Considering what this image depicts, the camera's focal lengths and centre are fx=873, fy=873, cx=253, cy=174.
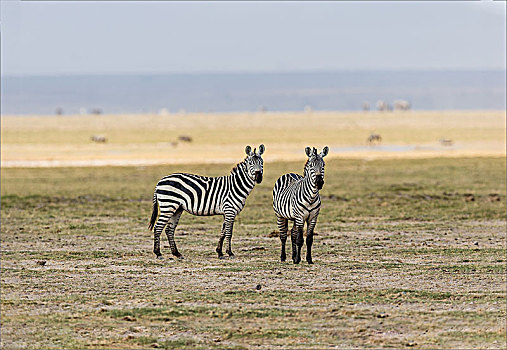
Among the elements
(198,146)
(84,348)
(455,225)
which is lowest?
(84,348)

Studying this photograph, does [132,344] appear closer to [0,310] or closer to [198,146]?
[0,310]

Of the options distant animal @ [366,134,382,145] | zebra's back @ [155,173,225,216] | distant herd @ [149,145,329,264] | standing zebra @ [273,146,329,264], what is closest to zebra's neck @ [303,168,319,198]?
standing zebra @ [273,146,329,264]

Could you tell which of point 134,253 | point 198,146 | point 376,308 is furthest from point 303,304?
point 198,146

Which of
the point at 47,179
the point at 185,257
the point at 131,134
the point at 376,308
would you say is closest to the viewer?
the point at 376,308

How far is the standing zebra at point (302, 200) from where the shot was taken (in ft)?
40.0

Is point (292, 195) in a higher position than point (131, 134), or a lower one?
lower

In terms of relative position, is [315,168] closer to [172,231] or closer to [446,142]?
[172,231]

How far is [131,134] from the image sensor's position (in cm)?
6209

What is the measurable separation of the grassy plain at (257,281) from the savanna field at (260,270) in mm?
26

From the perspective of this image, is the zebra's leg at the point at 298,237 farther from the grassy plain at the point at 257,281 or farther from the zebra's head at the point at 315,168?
the zebra's head at the point at 315,168

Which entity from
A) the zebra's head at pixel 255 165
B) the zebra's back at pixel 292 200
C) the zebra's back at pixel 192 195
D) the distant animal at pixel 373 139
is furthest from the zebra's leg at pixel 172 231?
the distant animal at pixel 373 139

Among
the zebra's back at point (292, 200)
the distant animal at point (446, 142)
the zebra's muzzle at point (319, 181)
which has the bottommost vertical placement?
the zebra's back at point (292, 200)

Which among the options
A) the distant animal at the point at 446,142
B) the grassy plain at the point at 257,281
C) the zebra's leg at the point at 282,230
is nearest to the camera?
the grassy plain at the point at 257,281

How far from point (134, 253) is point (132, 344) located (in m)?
5.82
